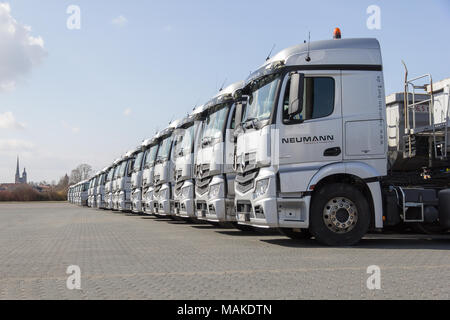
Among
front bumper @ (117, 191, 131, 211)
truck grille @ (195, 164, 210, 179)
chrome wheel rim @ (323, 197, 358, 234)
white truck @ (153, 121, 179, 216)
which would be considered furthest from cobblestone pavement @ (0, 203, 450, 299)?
front bumper @ (117, 191, 131, 211)

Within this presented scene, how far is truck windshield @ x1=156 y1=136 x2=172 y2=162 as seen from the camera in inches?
740

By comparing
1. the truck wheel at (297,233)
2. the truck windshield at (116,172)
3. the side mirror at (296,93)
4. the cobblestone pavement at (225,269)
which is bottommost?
the cobblestone pavement at (225,269)

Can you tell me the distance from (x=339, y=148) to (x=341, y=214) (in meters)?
1.14

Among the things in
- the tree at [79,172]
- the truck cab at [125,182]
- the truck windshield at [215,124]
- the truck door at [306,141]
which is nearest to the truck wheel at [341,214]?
the truck door at [306,141]

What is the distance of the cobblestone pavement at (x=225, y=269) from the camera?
561cm

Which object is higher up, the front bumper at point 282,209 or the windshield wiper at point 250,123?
the windshield wiper at point 250,123

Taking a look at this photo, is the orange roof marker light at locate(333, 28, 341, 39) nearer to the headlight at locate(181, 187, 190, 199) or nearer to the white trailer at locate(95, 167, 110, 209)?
the headlight at locate(181, 187, 190, 199)

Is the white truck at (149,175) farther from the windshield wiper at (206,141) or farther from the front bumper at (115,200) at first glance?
the front bumper at (115,200)

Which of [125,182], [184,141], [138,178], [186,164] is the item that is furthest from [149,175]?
[125,182]

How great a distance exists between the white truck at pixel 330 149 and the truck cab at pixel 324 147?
0.02 metres

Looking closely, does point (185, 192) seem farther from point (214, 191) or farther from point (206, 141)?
point (214, 191)

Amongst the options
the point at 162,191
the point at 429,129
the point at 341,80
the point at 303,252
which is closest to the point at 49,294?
the point at 303,252

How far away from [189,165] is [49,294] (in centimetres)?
1031

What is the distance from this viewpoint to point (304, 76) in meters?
9.80
